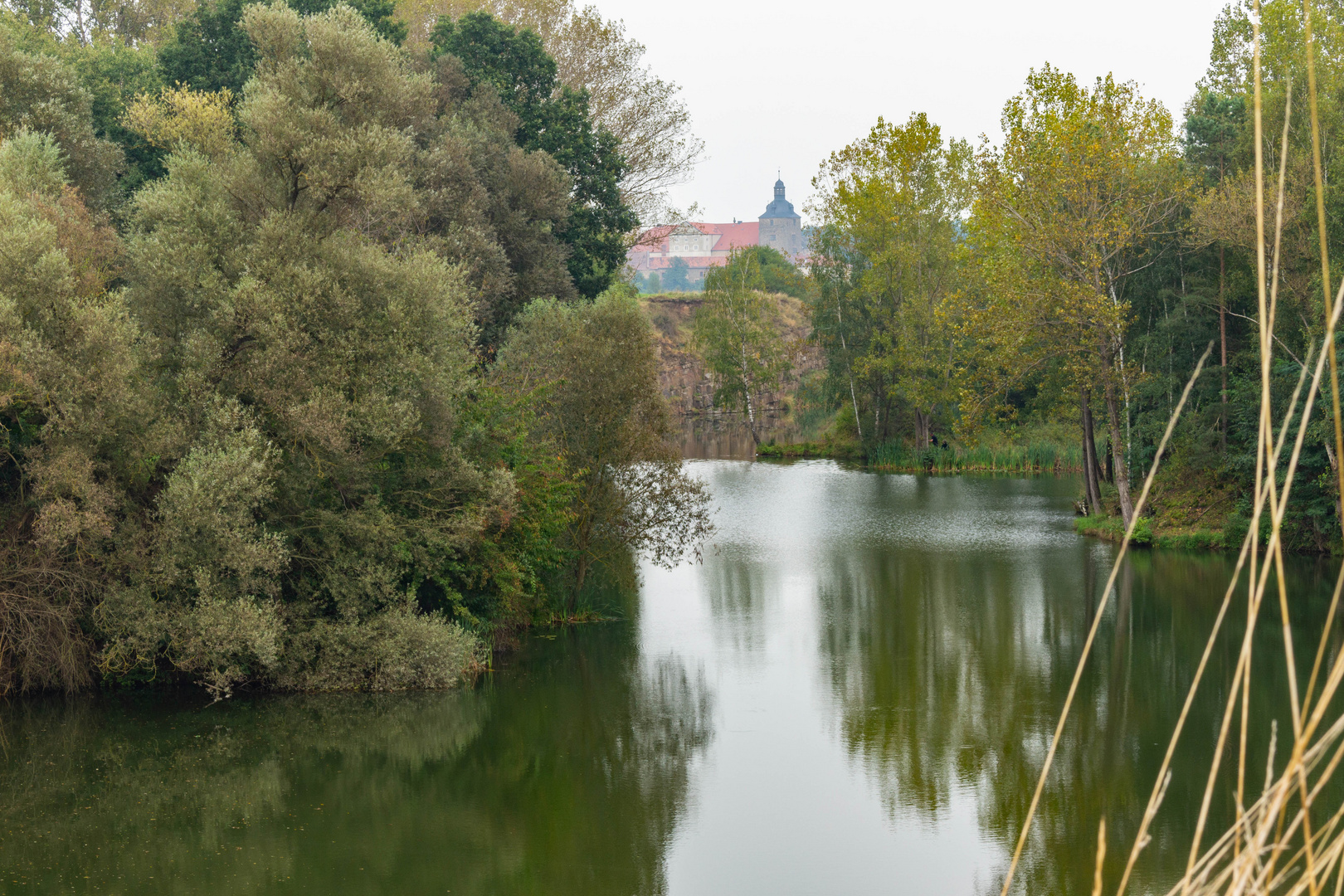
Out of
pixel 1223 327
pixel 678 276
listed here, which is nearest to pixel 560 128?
pixel 1223 327

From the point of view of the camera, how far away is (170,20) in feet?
135

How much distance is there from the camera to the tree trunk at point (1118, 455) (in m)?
24.9

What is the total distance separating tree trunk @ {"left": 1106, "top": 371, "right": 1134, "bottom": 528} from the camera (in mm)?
24922

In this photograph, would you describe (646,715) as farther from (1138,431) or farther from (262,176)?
(1138,431)

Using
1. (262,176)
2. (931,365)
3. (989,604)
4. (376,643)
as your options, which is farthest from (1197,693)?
(931,365)

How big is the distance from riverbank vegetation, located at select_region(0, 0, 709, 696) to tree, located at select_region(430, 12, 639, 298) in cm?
901

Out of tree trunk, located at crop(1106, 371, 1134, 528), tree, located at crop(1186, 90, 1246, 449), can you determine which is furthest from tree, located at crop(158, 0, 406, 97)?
tree, located at crop(1186, 90, 1246, 449)

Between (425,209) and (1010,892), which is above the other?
(425,209)

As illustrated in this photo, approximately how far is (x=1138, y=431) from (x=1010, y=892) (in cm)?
1824

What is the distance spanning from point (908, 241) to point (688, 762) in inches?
1253

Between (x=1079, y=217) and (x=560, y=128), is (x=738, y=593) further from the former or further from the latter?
(x=560, y=128)

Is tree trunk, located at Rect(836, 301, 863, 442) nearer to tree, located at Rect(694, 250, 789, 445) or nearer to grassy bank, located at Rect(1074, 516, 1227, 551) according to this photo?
tree, located at Rect(694, 250, 789, 445)

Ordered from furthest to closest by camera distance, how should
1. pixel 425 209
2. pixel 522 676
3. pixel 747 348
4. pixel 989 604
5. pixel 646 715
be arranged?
1. pixel 747 348
2. pixel 425 209
3. pixel 989 604
4. pixel 522 676
5. pixel 646 715

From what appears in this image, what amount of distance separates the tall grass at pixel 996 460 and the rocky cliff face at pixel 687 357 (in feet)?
92.0
